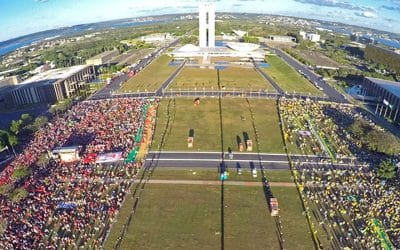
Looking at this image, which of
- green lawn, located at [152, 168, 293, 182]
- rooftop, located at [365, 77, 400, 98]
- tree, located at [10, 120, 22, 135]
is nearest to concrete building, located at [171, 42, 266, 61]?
rooftop, located at [365, 77, 400, 98]

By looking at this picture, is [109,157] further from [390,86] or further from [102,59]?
[102,59]

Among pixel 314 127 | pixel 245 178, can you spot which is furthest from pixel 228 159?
pixel 314 127

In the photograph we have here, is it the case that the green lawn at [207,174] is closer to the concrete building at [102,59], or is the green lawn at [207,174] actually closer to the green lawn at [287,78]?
the green lawn at [287,78]

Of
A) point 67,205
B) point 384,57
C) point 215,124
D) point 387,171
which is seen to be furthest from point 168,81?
point 384,57

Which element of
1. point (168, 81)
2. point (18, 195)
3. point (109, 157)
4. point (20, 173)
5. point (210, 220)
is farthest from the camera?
point (168, 81)

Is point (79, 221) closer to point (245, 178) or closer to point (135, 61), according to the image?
point (245, 178)

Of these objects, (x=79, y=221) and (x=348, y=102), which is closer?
(x=79, y=221)
